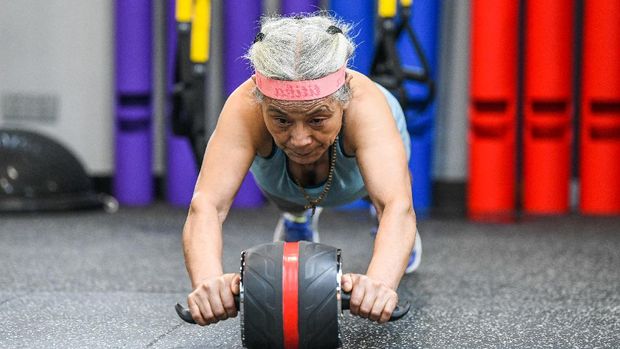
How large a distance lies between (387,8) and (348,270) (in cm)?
112

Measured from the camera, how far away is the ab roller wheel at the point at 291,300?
1.80m

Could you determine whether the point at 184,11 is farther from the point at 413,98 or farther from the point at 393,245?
the point at 393,245

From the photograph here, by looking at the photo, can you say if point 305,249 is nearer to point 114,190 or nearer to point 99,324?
point 99,324

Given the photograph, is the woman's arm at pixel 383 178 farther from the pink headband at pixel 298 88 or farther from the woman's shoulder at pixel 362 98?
the pink headband at pixel 298 88

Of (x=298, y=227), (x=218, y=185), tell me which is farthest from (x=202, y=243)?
(x=298, y=227)

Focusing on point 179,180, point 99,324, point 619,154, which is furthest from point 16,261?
point 619,154

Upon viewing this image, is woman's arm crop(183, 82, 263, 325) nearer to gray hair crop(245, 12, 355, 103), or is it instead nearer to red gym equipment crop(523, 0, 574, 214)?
gray hair crop(245, 12, 355, 103)

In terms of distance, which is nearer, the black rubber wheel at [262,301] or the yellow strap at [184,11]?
the black rubber wheel at [262,301]

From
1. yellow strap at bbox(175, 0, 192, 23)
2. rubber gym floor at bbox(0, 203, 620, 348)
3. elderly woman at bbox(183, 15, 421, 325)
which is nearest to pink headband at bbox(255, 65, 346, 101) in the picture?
elderly woman at bbox(183, 15, 421, 325)

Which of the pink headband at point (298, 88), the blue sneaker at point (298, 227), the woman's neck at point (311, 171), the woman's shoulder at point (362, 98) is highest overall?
the pink headband at point (298, 88)

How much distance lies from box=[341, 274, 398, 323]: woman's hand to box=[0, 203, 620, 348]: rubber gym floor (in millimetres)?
353

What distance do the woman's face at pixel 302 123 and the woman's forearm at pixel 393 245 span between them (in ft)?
0.71

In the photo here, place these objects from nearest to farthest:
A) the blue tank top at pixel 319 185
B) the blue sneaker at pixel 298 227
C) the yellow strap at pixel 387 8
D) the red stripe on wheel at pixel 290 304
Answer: the red stripe on wheel at pixel 290 304 → the blue tank top at pixel 319 185 → the blue sneaker at pixel 298 227 → the yellow strap at pixel 387 8

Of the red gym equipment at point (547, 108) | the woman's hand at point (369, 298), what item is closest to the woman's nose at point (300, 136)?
the woman's hand at point (369, 298)
